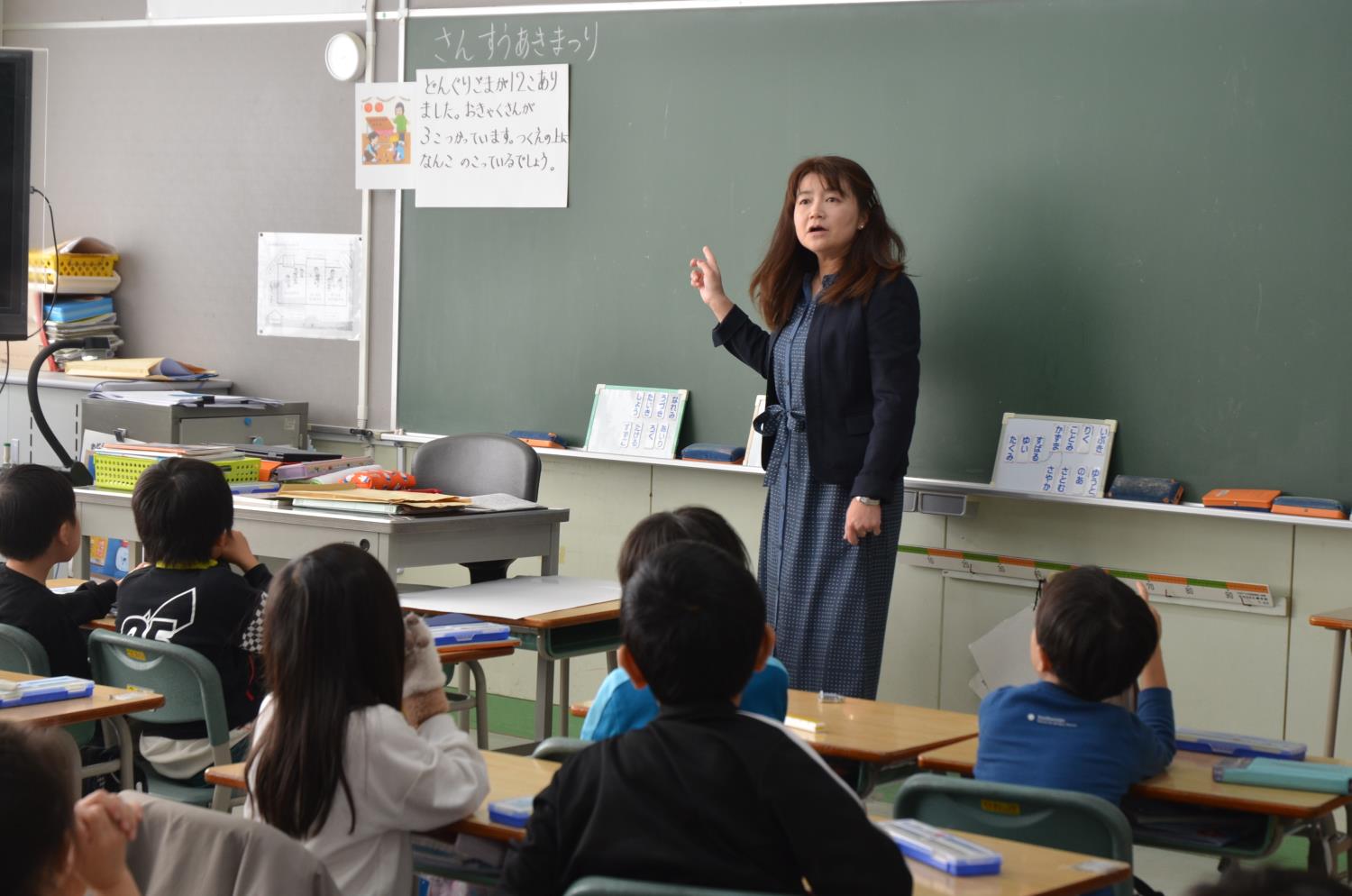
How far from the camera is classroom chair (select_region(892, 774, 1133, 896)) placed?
2102mm

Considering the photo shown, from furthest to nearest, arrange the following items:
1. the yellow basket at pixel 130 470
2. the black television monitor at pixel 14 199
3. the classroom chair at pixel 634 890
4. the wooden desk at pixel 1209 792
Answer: the black television monitor at pixel 14 199 → the yellow basket at pixel 130 470 → the wooden desk at pixel 1209 792 → the classroom chair at pixel 634 890

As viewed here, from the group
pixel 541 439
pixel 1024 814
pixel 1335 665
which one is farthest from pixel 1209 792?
pixel 541 439

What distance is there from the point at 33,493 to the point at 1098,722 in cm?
231

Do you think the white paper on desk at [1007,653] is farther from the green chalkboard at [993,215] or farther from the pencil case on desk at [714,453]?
the pencil case on desk at [714,453]

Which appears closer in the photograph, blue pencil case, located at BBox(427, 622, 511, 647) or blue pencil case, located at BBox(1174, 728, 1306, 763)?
blue pencil case, located at BBox(1174, 728, 1306, 763)

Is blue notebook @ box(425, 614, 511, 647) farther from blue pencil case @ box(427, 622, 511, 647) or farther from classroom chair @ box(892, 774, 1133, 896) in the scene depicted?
classroom chair @ box(892, 774, 1133, 896)

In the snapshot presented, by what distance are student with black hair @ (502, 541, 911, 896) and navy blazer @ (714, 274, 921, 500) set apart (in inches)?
88.8

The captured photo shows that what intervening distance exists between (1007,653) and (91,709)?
2.67 m

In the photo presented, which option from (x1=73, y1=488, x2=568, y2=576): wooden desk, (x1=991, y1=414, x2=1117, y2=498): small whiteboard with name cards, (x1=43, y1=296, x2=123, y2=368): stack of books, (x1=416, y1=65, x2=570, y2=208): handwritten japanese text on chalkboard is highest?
(x1=416, y1=65, x2=570, y2=208): handwritten japanese text on chalkboard

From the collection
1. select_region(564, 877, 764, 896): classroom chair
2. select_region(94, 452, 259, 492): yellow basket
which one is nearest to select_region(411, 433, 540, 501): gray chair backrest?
select_region(94, 452, 259, 492): yellow basket

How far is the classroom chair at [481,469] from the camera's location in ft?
15.3

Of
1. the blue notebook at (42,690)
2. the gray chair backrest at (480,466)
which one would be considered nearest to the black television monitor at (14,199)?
the gray chair backrest at (480,466)

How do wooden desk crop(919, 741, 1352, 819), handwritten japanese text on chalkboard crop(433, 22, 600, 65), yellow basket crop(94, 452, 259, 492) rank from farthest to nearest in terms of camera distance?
handwritten japanese text on chalkboard crop(433, 22, 600, 65) → yellow basket crop(94, 452, 259, 492) → wooden desk crop(919, 741, 1352, 819)

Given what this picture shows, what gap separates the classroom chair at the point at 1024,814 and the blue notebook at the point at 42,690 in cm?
142
